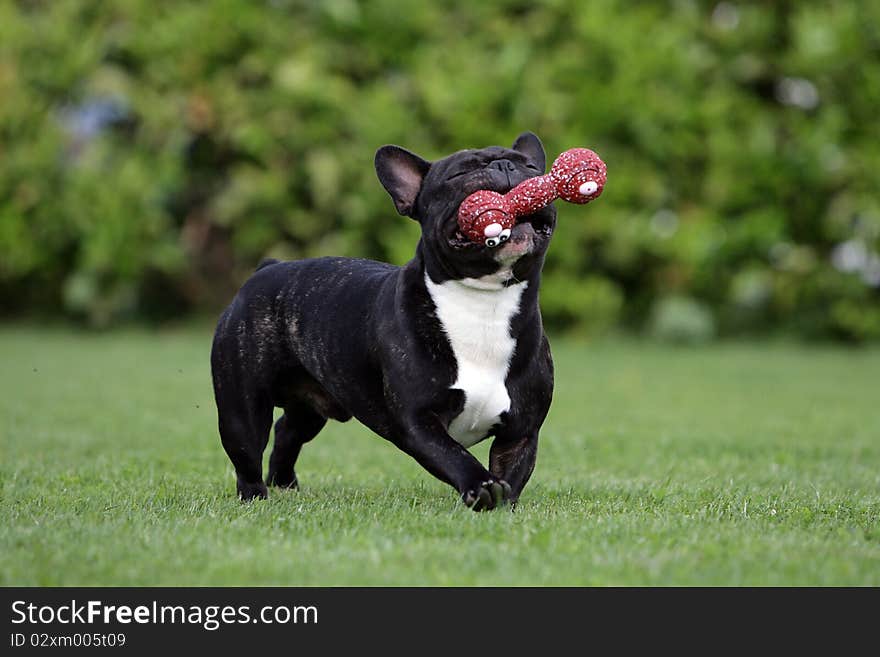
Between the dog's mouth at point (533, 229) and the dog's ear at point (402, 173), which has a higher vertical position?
the dog's ear at point (402, 173)

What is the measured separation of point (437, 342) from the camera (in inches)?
176

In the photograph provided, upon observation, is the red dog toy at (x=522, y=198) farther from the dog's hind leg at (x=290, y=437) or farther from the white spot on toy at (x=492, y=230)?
the dog's hind leg at (x=290, y=437)

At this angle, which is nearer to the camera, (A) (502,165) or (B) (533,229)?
(B) (533,229)

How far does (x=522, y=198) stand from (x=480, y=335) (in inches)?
20.6

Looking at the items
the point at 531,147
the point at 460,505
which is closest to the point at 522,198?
the point at 531,147

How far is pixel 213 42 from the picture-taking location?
15250mm

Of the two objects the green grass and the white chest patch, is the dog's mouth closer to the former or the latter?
the white chest patch

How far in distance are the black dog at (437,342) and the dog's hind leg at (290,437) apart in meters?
0.40

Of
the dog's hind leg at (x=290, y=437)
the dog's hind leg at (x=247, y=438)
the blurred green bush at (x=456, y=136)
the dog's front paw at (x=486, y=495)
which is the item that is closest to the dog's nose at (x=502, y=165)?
the dog's front paw at (x=486, y=495)

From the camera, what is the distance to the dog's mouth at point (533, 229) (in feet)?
14.0

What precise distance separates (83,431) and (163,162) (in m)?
7.77

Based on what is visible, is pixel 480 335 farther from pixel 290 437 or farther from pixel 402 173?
pixel 290 437

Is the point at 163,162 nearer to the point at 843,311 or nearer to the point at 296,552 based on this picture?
the point at 843,311
